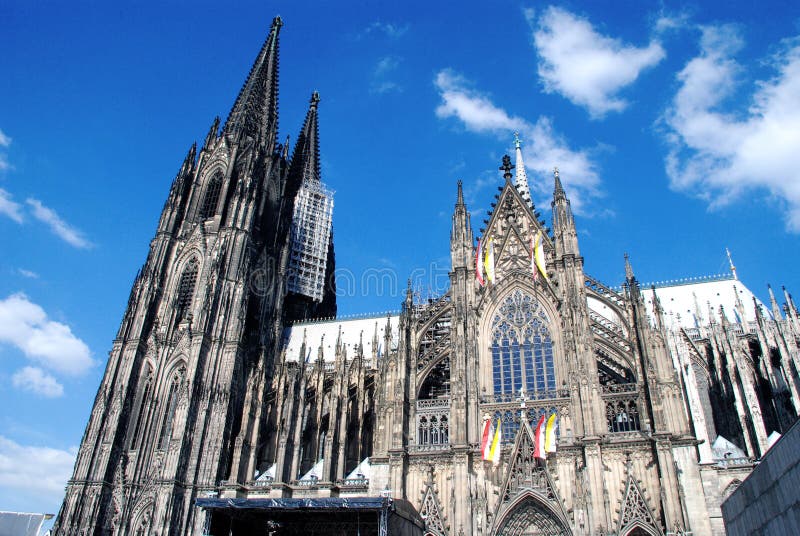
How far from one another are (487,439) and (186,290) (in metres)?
23.4

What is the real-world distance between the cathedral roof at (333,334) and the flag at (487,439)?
17.1 meters

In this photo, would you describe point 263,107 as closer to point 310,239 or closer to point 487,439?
point 310,239

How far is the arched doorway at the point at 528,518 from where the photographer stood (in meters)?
25.7

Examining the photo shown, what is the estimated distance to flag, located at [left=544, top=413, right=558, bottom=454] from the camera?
26.5 metres

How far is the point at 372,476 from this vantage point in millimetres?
28297

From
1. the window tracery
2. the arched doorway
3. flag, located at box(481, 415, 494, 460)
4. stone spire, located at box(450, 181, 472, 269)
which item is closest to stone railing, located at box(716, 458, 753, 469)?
the window tracery

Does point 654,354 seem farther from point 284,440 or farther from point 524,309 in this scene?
point 284,440

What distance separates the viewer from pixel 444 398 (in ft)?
98.3

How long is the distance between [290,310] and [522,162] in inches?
904

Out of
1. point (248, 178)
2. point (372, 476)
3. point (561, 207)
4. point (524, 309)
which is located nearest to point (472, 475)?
point (372, 476)

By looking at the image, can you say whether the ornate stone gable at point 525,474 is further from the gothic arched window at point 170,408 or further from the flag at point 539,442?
the gothic arched window at point 170,408

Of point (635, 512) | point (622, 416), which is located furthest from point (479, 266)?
point (635, 512)

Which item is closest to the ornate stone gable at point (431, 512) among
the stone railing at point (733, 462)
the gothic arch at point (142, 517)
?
the stone railing at point (733, 462)

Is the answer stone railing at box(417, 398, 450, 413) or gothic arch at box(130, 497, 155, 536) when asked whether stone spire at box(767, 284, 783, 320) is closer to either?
stone railing at box(417, 398, 450, 413)
